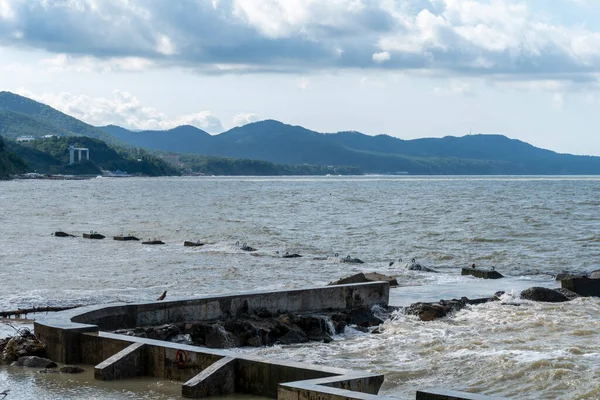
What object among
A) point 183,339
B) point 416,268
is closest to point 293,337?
point 183,339

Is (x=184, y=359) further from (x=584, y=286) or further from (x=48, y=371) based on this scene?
(x=584, y=286)

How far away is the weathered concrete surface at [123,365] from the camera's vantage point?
504 inches

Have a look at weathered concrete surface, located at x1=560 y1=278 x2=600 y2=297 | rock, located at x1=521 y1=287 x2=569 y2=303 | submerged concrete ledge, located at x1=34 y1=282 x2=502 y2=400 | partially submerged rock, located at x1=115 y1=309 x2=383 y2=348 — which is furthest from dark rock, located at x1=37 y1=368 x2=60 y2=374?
weathered concrete surface, located at x1=560 y1=278 x2=600 y2=297

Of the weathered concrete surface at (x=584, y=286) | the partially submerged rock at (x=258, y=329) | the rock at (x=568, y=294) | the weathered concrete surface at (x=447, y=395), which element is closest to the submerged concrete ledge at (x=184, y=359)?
the partially submerged rock at (x=258, y=329)

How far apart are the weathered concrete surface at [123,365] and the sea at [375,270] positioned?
8.3 inches

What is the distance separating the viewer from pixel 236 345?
56.2 ft

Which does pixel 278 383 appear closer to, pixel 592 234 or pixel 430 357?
pixel 430 357

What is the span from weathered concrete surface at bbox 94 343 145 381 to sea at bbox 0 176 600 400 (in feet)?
0.69

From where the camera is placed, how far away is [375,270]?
112ft

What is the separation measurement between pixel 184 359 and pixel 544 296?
13161 mm

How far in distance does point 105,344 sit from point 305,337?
17.2 ft

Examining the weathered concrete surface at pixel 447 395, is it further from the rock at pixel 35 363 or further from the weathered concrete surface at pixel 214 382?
the rock at pixel 35 363

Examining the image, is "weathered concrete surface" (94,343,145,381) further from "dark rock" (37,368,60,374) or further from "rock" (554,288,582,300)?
"rock" (554,288,582,300)

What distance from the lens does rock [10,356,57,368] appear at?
13633 millimetres
